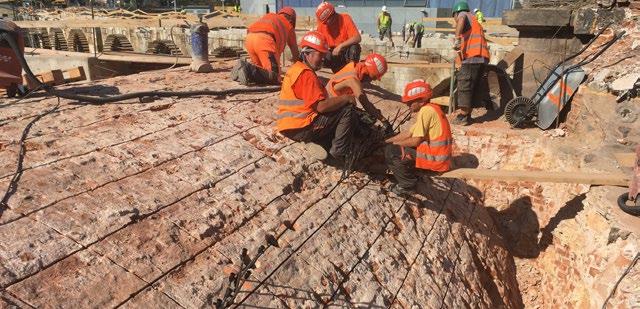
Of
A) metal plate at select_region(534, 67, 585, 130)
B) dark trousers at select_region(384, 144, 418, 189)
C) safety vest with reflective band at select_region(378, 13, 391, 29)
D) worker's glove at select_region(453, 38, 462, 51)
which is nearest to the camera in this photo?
dark trousers at select_region(384, 144, 418, 189)

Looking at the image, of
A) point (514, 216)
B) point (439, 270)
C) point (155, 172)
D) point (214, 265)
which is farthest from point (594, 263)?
point (155, 172)

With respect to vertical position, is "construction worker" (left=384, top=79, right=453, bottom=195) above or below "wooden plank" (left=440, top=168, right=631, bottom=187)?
above

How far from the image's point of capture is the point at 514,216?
5914 millimetres

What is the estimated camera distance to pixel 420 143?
4176 mm

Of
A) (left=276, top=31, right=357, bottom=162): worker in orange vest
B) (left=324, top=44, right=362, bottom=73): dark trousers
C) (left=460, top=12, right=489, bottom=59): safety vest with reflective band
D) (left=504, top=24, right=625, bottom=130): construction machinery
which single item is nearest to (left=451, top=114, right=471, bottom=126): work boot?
(left=504, top=24, right=625, bottom=130): construction machinery

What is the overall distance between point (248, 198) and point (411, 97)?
1735mm

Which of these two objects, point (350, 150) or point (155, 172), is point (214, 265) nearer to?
point (155, 172)

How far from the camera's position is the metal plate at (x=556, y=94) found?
6.00 m

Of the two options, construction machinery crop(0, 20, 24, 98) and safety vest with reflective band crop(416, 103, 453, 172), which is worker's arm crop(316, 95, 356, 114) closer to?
safety vest with reflective band crop(416, 103, 453, 172)

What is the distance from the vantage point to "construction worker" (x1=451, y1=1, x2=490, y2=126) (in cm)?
636

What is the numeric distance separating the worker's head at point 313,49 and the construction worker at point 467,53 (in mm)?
3077

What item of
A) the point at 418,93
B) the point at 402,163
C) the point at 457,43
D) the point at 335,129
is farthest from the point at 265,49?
the point at 402,163

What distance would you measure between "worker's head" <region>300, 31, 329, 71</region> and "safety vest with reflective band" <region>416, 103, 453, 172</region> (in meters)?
1.07

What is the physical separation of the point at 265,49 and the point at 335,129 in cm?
249
